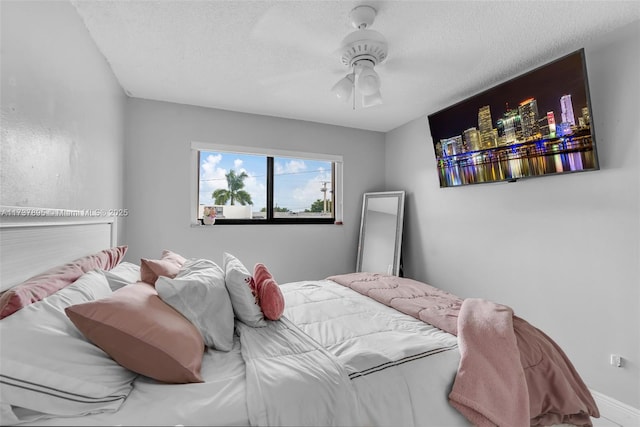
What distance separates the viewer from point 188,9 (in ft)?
5.74

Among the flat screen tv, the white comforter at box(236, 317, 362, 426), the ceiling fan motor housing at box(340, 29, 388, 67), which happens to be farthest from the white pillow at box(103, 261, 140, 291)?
the flat screen tv

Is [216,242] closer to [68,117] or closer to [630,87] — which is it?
[68,117]

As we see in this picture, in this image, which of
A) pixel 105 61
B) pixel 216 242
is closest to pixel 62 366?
pixel 105 61

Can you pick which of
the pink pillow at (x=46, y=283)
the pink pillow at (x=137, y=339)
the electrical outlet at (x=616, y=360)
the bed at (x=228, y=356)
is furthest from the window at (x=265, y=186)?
the electrical outlet at (x=616, y=360)

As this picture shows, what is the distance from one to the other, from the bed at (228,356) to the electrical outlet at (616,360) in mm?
880

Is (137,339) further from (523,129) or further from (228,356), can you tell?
(523,129)

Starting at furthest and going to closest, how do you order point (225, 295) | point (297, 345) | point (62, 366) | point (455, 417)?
point (225, 295), point (297, 345), point (455, 417), point (62, 366)

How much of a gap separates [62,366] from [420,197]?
11.3 ft

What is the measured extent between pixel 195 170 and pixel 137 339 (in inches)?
102

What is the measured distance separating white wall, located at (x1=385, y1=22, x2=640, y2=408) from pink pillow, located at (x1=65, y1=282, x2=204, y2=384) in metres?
2.48

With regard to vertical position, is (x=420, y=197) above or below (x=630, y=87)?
below

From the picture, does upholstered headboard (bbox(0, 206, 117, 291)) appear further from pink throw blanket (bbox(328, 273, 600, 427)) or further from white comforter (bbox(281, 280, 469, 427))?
pink throw blanket (bbox(328, 273, 600, 427))

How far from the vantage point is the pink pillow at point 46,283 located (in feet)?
3.10

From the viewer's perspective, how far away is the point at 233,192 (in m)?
3.57
